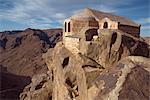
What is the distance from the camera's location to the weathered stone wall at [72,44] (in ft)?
88.2

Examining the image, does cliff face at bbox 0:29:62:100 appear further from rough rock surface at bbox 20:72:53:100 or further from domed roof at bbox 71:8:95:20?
domed roof at bbox 71:8:95:20

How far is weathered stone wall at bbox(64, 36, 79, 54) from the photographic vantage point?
2688 centimetres

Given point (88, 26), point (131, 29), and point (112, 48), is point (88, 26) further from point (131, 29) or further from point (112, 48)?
point (112, 48)

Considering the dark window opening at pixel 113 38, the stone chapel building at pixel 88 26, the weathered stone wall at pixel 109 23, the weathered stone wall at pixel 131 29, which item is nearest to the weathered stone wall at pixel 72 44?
the stone chapel building at pixel 88 26

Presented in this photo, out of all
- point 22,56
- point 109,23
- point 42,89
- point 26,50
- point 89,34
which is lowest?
point 22,56

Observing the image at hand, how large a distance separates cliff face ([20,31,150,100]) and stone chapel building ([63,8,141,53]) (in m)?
1.33

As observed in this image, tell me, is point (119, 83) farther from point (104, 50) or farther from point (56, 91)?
point (56, 91)

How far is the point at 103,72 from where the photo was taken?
16.0 metres

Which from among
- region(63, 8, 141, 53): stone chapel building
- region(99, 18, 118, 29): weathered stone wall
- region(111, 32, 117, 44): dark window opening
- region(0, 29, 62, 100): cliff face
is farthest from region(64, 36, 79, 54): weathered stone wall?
region(0, 29, 62, 100): cliff face

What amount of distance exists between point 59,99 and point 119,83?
603 inches

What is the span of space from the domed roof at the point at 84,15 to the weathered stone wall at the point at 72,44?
276 centimetres

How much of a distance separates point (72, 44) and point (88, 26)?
8.70 ft

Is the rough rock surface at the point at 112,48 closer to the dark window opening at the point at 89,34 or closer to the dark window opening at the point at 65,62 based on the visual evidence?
the dark window opening at the point at 89,34

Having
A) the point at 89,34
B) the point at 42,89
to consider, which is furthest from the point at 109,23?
the point at 42,89
